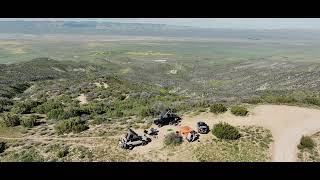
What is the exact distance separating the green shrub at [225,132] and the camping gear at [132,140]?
15.7 ft

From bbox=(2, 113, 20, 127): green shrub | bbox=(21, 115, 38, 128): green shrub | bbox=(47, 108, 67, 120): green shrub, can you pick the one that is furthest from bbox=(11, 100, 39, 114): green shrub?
bbox=(21, 115, 38, 128): green shrub

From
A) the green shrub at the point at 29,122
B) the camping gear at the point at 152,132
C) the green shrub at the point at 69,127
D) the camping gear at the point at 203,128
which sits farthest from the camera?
the green shrub at the point at 29,122

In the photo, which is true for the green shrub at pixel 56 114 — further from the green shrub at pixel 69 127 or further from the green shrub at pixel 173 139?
the green shrub at pixel 173 139

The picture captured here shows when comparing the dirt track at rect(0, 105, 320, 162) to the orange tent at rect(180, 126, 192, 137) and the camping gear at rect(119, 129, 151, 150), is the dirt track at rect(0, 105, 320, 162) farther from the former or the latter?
the orange tent at rect(180, 126, 192, 137)

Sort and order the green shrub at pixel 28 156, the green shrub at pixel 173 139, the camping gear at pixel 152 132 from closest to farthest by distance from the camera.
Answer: the green shrub at pixel 28 156 < the green shrub at pixel 173 139 < the camping gear at pixel 152 132

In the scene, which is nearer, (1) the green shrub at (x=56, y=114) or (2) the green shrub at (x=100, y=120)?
(2) the green shrub at (x=100, y=120)

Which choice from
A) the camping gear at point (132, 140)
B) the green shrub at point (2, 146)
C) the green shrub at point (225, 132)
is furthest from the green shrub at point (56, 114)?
the green shrub at point (225, 132)

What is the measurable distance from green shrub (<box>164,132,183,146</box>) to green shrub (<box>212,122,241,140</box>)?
2583mm

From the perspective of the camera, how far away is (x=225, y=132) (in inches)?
1022

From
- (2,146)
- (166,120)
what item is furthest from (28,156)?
(166,120)

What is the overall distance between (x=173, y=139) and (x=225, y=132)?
144 inches

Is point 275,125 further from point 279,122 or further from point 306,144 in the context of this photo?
point 306,144

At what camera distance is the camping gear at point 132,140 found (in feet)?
83.1
